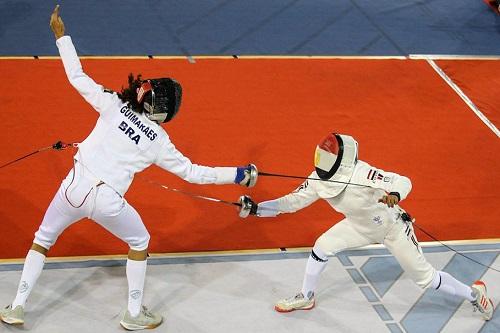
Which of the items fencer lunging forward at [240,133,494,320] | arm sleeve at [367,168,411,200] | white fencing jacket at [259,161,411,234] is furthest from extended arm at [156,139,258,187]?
arm sleeve at [367,168,411,200]

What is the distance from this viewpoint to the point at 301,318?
540 centimetres

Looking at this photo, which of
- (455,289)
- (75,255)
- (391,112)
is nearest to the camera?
(455,289)

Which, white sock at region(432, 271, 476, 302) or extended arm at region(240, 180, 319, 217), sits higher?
extended arm at region(240, 180, 319, 217)

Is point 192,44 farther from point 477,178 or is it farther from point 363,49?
point 477,178

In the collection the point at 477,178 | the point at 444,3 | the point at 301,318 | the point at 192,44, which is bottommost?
the point at 301,318

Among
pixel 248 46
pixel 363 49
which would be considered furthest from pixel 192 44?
pixel 363 49

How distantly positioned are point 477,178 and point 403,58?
2.44 m

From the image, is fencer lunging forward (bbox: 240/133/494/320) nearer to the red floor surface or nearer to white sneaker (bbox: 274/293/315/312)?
white sneaker (bbox: 274/293/315/312)

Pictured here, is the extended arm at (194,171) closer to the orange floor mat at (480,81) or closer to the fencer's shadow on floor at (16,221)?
the fencer's shadow on floor at (16,221)

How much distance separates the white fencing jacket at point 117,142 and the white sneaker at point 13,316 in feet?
3.45

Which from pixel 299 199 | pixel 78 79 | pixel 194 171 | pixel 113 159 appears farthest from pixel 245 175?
pixel 78 79

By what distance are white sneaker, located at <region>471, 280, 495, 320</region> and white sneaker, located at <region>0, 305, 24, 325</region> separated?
10.2ft

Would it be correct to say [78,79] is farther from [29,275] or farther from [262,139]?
[262,139]

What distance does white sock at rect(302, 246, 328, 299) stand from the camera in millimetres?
5254
